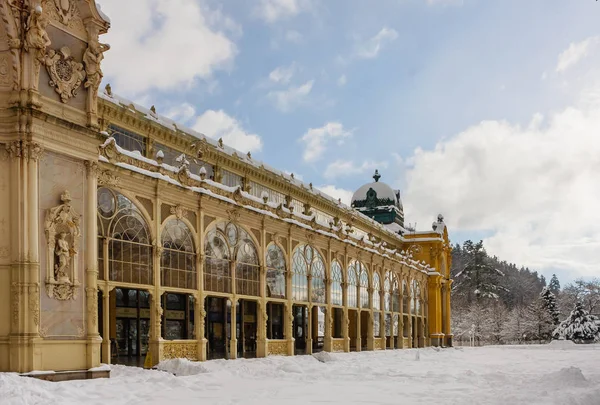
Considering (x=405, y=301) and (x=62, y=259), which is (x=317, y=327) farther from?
(x=62, y=259)

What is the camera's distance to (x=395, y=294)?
65312mm

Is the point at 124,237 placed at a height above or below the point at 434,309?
above

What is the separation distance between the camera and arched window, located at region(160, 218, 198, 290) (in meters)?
30.5

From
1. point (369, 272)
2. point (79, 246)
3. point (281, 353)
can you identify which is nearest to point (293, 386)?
point (79, 246)

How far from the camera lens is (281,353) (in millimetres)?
40156

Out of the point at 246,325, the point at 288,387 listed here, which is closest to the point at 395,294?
the point at 246,325

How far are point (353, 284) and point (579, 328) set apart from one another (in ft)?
187

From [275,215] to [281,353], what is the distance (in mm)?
7802

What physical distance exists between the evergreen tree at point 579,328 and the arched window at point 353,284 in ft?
185

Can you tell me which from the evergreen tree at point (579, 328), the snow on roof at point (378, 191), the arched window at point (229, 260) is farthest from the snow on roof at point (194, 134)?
the evergreen tree at point (579, 328)

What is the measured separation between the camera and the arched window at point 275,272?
39.7 m

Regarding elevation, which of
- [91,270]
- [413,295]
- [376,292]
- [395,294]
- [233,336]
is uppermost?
[91,270]

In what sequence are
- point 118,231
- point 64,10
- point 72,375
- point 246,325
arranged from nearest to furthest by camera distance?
point 72,375 < point 64,10 < point 118,231 < point 246,325

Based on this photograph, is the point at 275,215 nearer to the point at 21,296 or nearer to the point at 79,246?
the point at 79,246
